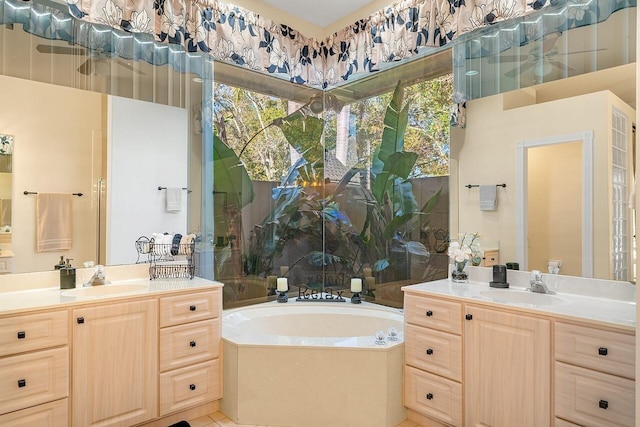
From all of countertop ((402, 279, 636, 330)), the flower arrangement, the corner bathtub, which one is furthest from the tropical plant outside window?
the corner bathtub

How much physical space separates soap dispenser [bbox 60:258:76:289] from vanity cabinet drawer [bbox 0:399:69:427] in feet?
2.14

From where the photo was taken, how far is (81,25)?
250cm

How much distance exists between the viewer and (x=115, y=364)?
2156mm

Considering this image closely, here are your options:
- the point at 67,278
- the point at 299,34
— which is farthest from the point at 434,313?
the point at 299,34

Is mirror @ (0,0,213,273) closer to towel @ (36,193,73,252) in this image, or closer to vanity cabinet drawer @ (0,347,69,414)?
towel @ (36,193,73,252)

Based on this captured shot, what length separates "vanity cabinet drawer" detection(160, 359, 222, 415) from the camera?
7.69 feet

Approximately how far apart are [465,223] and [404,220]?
570 mm

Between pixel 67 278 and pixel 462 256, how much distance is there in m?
2.47

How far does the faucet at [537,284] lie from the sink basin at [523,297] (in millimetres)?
31

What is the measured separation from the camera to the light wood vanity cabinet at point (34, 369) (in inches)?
72.6

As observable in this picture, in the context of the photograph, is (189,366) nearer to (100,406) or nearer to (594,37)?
(100,406)

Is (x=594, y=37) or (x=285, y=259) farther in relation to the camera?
(x=285, y=259)

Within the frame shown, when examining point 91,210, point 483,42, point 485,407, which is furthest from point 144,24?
point 485,407

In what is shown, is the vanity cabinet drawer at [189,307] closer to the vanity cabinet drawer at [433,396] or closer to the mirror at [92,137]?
the mirror at [92,137]
